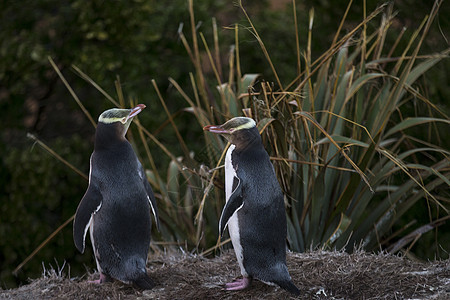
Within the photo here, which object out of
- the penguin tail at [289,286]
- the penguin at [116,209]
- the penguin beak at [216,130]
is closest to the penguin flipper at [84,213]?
the penguin at [116,209]

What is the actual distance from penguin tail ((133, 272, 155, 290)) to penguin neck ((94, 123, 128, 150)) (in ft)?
1.77

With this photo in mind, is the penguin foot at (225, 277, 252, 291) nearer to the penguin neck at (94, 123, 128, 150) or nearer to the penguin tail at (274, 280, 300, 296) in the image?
the penguin tail at (274, 280, 300, 296)

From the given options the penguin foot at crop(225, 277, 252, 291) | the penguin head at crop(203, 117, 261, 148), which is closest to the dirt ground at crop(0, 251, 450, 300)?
the penguin foot at crop(225, 277, 252, 291)

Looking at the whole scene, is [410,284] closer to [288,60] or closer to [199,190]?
[199,190]

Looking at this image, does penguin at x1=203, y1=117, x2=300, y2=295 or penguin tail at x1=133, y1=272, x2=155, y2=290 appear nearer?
penguin at x1=203, y1=117, x2=300, y2=295

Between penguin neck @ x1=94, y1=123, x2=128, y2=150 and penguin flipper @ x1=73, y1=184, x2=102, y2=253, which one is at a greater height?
penguin neck @ x1=94, y1=123, x2=128, y2=150

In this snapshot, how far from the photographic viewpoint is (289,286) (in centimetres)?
257

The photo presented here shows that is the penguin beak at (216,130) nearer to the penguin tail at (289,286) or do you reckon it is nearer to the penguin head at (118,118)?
the penguin head at (118,118)

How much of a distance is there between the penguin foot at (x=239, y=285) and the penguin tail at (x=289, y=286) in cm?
13

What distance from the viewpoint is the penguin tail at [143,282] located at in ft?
9.00

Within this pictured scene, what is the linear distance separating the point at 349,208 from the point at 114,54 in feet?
7.58

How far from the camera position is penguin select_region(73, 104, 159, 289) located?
2.73 m

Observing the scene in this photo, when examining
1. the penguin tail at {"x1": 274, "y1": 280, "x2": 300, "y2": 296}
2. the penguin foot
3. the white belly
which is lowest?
the penguin foot

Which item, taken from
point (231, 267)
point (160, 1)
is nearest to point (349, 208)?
point (231, 267)
